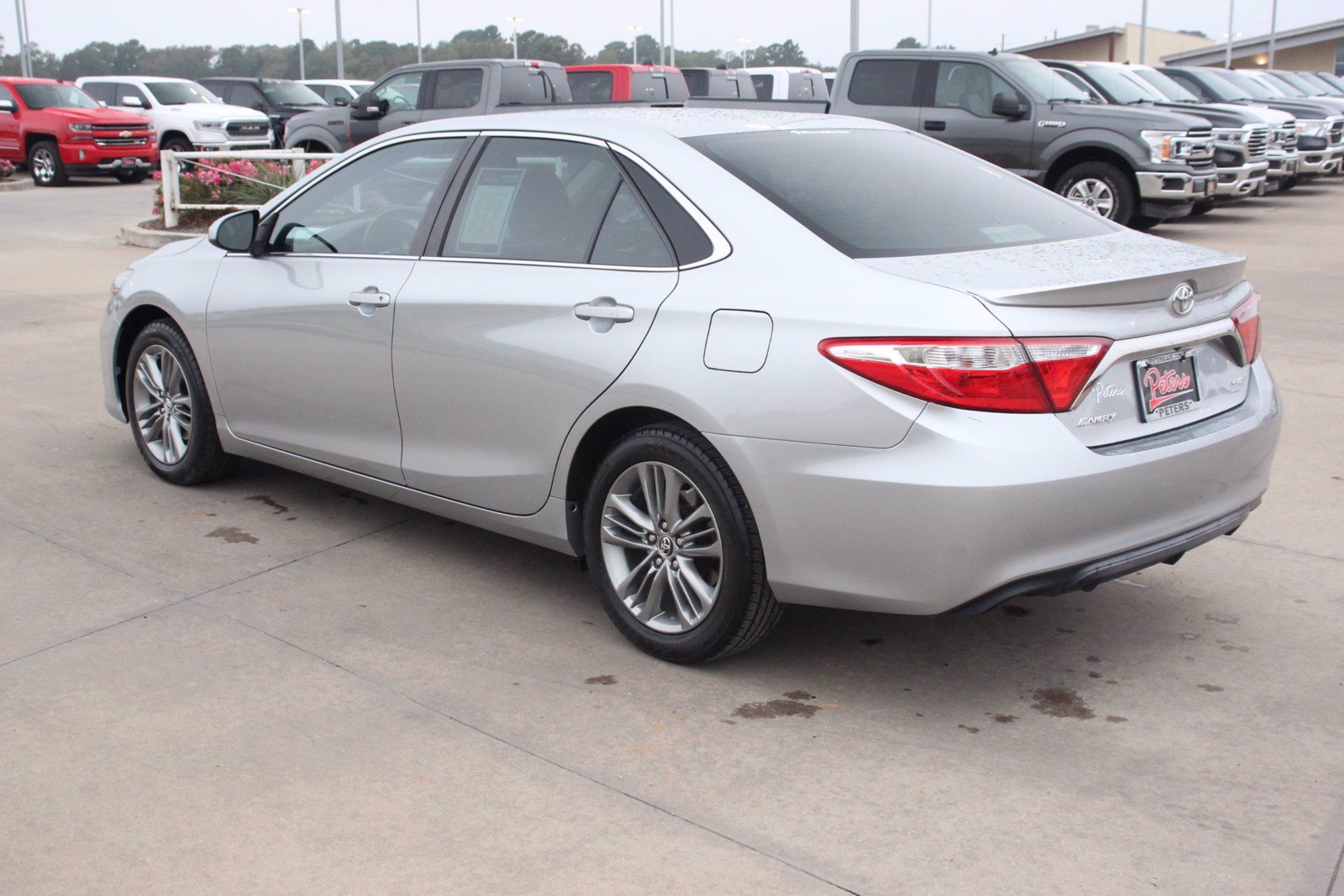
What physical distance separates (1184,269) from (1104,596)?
1.35 metres

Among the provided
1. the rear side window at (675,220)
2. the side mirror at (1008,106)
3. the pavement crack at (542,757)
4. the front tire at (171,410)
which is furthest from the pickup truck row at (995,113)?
the pavement crack at (542,757)

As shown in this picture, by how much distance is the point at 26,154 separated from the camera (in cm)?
2553

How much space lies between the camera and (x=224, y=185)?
1559 centimetres

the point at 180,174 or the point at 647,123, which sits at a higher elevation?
the point at 647,123

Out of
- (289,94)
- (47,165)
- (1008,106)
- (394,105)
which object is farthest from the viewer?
(289,94)

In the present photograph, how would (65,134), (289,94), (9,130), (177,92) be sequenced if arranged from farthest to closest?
(289,94), (177,92), (9,130), (65,134)

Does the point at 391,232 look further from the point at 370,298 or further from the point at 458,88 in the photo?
the point at 458,88


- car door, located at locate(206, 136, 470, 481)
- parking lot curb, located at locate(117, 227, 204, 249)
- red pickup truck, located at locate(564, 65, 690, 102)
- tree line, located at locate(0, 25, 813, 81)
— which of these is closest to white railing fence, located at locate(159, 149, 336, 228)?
parking lot curb, located at locate(117, 227, 204, 249)

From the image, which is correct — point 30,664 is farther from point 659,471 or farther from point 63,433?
point 63,433

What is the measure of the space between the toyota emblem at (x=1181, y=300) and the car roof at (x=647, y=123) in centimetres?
145

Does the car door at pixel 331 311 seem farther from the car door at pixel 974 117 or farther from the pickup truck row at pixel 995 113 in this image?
the car door at pixel 974 117

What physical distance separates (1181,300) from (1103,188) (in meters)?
12.1

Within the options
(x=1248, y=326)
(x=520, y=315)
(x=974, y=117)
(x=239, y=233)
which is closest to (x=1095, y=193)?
(x=974, y=117)

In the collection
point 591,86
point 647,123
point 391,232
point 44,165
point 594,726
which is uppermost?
point 591,86
